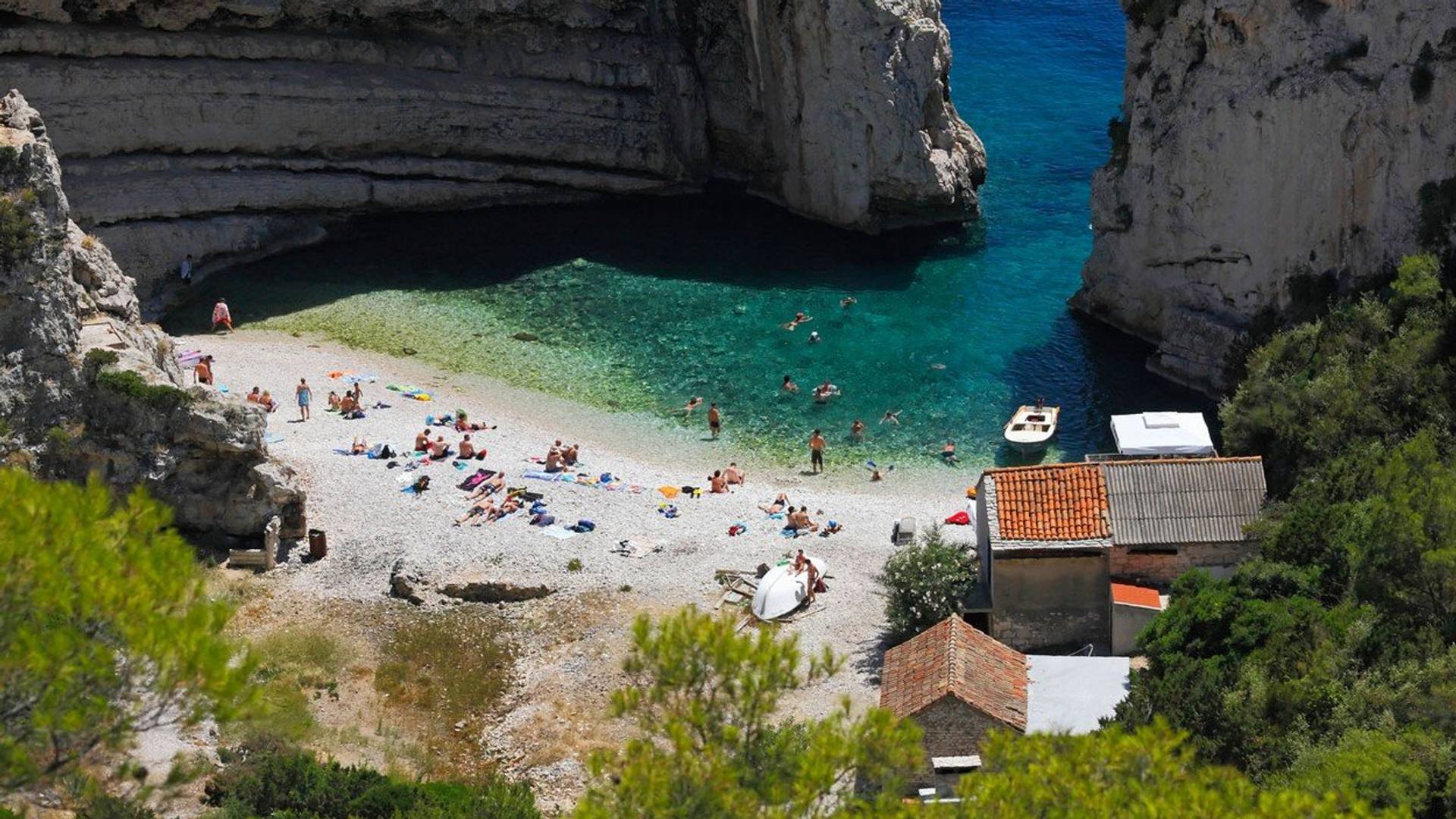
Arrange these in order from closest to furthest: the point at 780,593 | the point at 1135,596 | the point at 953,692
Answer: the point at 953,692 < the point at 1135,596 < the point at 780,593

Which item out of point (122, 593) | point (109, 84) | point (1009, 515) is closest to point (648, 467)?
point (1009, 515)

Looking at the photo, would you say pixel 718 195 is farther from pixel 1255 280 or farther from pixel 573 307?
pixel 1255 280

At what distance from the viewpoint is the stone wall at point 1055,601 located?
31.4 meters

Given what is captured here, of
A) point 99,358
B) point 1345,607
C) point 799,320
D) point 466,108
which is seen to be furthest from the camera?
point 466,108

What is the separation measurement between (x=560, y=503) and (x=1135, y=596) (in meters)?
12.2

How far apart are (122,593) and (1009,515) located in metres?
17.8

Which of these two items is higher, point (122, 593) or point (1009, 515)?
point (122, 593)

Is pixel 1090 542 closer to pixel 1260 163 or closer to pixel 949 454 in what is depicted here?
pixel 949 454

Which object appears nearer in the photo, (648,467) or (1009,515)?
(1009,515)

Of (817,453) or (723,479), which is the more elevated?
(723,479)

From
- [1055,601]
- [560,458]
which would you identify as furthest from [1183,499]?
[560,458]

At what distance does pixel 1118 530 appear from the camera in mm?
31516

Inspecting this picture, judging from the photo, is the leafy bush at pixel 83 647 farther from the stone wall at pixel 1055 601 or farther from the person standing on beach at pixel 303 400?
the person standing on beach at pixel 303 400

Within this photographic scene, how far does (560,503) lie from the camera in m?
37.0
